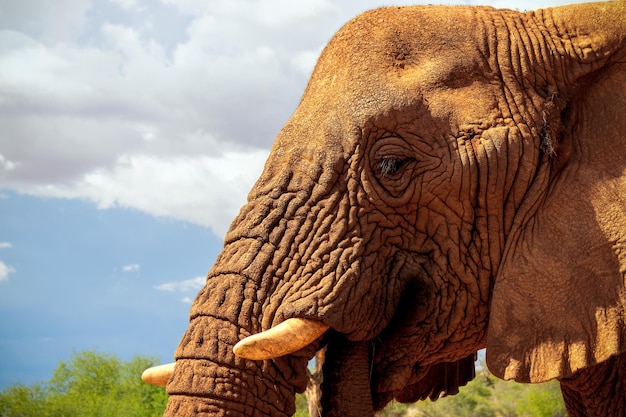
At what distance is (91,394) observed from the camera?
53.6ft

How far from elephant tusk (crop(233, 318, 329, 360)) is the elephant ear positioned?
922 millimetres

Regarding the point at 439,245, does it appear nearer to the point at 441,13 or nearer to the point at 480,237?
the point at 480,237

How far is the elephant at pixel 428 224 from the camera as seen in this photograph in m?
4.02

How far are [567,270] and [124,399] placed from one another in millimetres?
12231

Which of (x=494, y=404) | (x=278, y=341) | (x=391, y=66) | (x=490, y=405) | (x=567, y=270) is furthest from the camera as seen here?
(x=494, y=404)

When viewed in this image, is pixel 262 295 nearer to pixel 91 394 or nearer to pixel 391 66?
pixel 391 66

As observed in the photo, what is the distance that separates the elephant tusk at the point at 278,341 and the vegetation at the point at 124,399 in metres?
10.3

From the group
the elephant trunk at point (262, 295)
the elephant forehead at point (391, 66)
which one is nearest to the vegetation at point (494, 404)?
the elephant forehead at point (391, 66)

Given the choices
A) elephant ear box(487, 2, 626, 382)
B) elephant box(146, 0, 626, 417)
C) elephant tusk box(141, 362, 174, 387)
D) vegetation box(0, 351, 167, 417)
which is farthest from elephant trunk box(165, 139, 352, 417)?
vegetation box(0, 351, 167, 417)

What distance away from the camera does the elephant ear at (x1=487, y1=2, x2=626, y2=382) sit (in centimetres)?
412

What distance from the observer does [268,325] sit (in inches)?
155

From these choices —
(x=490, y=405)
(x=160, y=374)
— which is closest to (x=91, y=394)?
(x=490, y=405)

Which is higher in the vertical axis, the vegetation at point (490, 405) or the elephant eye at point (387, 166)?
the vegetation at point (490, 405)

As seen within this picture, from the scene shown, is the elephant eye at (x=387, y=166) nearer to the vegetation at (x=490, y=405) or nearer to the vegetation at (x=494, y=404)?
the vegetation at (x=490, y=405)
